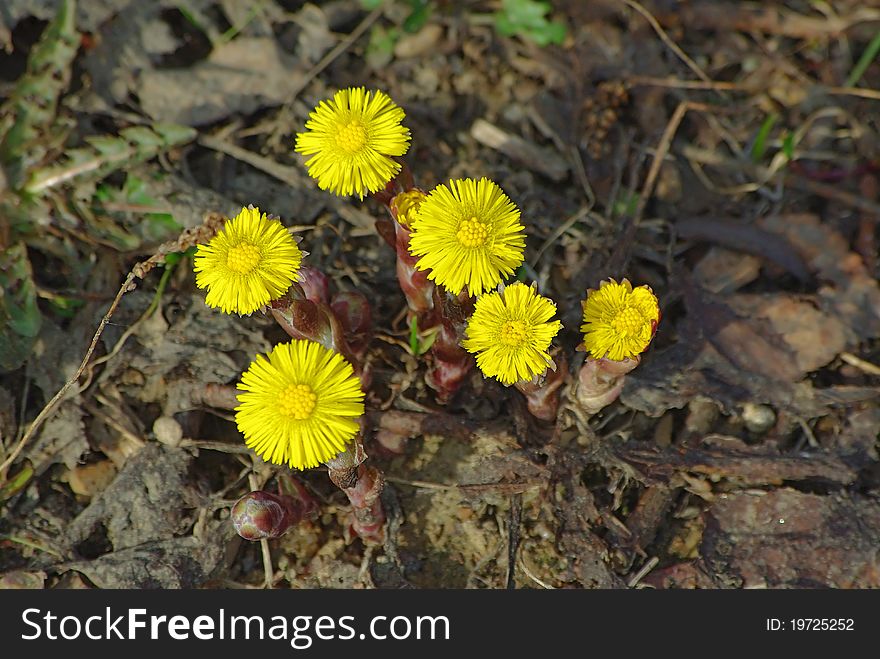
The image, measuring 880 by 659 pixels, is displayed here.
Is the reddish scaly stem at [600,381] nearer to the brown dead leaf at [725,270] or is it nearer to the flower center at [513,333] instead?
the flower center at [513,333]

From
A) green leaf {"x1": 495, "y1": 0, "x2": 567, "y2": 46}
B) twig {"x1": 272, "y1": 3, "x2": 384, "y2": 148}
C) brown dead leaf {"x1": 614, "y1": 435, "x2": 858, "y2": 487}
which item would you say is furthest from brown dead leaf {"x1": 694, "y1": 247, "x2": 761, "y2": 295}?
twig {"x1": 272, "y1": 3, "x2": 384, "y2": 148}

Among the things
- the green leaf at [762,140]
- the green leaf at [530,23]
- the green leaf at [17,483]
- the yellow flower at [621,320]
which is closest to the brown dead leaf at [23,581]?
the green leaf at [17,483]

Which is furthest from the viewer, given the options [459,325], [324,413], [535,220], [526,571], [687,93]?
[687,93]

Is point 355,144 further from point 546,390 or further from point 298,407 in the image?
point 546,390

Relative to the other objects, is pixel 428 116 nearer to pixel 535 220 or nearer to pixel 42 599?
pixel 535 220

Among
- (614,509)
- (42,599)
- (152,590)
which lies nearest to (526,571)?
(614,509)

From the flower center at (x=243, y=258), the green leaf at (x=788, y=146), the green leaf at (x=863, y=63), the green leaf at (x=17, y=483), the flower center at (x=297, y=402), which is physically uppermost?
the green leaf at (x=863, y=63)

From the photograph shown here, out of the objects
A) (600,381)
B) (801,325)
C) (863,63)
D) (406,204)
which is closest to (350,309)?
(406,204)

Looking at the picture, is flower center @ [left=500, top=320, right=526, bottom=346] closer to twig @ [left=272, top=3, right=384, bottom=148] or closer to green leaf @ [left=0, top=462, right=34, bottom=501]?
twig @ [left=272, top=3, right=384, bottom=148]
